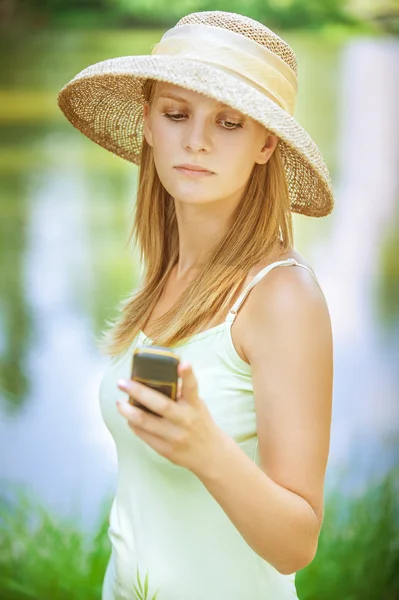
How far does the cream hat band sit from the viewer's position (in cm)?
120

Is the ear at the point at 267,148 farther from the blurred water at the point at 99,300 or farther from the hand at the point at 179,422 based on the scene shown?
the blurred water at the point at 99,300

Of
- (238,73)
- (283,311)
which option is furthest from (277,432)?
(238,73)

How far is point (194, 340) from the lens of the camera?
1207 millimetres

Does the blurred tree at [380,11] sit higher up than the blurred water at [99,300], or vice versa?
the blurred tree at [380,11]

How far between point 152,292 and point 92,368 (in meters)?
1.53

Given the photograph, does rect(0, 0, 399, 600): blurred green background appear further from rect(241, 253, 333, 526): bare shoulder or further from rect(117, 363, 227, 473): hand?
rect(117, 363, 227, 473): hand

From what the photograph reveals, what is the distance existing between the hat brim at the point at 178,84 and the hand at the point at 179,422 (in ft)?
1.43

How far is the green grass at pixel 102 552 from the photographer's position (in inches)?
114

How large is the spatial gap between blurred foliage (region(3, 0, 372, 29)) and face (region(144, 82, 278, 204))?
5.83 feet

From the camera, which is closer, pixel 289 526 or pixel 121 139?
pixel 289 526

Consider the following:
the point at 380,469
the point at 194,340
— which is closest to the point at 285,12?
the point at 380,469

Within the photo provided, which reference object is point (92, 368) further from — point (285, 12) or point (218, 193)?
point (218, 193)

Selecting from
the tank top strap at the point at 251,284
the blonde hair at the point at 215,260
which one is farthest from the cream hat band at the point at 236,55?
the tank top strap at the point at 251,284

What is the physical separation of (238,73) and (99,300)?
188cm
